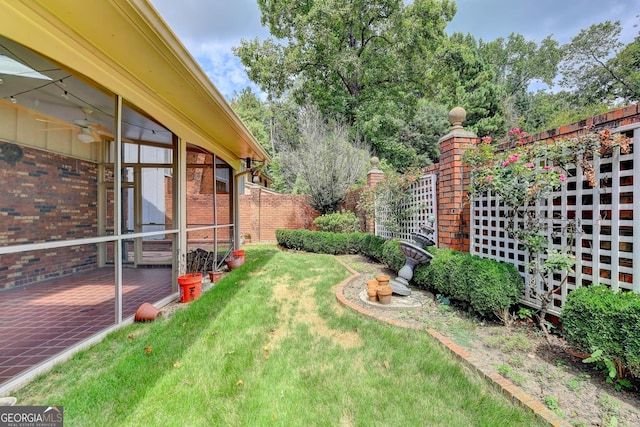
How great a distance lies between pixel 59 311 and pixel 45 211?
2.79 meters

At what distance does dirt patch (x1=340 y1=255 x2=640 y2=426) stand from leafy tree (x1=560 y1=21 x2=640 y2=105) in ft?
76.1

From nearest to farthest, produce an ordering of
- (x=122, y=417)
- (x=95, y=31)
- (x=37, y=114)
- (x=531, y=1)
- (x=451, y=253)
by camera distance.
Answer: (x=122, y=417), (x=95, y=31), (x=451, y=253), (x=37, y=114), (x=531, y=1)

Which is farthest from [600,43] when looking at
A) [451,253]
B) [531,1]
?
[451,253]

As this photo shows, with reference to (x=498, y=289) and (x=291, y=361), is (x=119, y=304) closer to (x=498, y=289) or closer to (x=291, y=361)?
(x=291, y=361)

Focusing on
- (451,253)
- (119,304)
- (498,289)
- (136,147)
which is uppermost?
(136,147)

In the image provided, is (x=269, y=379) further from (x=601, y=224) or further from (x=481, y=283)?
(x=601, y=224)

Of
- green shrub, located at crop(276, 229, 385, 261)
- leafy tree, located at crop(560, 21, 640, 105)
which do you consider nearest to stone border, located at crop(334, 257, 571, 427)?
green shrub, located at crop(276, 229, 385, 261)

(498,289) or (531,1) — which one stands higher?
(531,1)

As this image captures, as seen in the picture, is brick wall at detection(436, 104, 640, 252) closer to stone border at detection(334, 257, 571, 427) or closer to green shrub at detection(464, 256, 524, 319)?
green shrub at detection(464, 256, 524, 319)

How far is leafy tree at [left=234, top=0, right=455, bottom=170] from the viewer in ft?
49.4

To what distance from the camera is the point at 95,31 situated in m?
2.30

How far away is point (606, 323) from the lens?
2.00m

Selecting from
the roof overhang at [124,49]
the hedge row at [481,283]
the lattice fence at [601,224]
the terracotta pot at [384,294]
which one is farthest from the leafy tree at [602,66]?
the roof overhang at [124,49]

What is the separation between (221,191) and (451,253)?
5.67m
